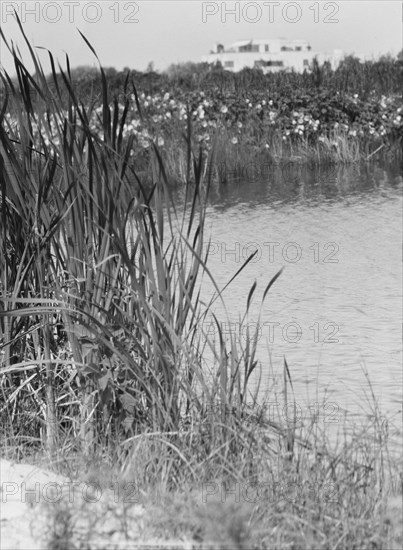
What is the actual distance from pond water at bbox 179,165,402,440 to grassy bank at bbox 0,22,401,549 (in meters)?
0.24

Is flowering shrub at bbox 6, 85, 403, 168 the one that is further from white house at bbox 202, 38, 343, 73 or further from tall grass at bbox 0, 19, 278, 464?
white house at bbox 202, 38, 343, 73

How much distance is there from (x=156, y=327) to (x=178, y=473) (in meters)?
0.51

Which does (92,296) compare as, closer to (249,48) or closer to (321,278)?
(321,278)

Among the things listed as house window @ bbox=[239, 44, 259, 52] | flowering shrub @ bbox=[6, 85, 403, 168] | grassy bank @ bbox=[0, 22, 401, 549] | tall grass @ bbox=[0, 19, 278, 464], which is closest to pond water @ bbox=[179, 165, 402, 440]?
grassy bank @ bbox=[0, 22, 401, 549]

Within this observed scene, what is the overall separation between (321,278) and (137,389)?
4.55m

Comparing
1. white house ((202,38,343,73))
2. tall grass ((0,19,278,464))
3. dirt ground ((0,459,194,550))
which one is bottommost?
dirt ground ((0,459,194,550))

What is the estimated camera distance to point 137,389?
340 cm

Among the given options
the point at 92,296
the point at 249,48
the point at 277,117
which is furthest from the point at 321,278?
the point at 249,48

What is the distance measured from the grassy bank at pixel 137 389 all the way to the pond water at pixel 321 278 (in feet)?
0.80

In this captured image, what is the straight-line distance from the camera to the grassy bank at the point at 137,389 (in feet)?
8.69

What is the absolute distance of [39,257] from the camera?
3.52m

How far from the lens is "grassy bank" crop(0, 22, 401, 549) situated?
265cm

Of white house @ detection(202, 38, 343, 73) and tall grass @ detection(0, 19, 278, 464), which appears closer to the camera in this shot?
tall grass @ detection(0, 19, 278, 464)

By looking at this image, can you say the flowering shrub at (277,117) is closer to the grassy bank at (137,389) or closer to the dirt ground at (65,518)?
the grassy bank at (137,389)
